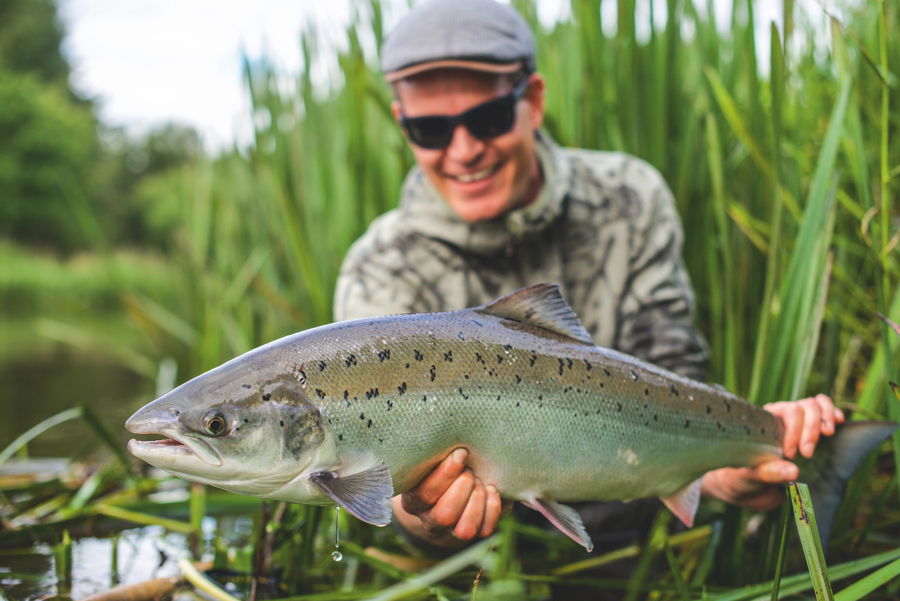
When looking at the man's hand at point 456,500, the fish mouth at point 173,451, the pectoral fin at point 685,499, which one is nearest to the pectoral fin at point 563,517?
the man's hand at point 456,500

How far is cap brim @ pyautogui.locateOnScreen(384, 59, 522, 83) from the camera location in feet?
7.54

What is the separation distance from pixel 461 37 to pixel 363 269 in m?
0.94

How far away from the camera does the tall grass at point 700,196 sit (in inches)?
77.4

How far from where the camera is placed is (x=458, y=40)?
2303mm

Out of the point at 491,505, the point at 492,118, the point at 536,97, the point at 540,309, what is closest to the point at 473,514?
the point at 491,505

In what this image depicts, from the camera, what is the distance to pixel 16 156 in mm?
32625

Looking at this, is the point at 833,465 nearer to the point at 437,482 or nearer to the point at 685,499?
the point at 685,499

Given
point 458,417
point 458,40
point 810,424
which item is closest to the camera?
point 458,417

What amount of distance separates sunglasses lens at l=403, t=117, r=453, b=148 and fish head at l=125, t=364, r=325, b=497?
1222mm

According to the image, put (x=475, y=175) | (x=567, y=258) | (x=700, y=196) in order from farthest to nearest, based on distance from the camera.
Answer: (x=700, y=196)
(x=567, y=258)
(x=475, y=175)

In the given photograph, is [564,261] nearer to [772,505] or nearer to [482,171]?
[482,171]

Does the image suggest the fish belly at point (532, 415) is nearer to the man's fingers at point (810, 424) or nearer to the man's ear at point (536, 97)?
the man's fingers at point (810, 424)

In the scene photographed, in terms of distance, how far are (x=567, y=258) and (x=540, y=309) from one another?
3.57ft

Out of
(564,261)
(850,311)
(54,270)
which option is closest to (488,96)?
(564,261)
